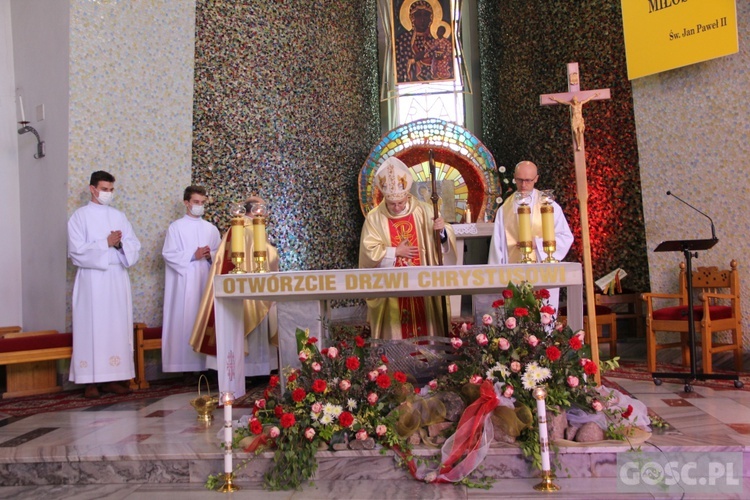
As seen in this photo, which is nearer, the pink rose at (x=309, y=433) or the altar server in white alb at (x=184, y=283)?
the pink rose at (x=309, y=433)

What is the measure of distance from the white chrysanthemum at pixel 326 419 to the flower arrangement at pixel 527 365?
77cm

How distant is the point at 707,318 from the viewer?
19.3 ft

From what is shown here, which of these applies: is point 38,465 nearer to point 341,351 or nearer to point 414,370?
point 341,351

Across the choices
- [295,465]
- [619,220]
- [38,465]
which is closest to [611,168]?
[619,220]

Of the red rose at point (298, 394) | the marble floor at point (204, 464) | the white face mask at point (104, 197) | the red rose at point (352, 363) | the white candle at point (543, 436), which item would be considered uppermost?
the white face mask at point (104, 197)

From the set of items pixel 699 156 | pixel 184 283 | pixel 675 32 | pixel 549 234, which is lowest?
pixel 184 283

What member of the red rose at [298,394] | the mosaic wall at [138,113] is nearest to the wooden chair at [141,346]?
the mosaic wall at [138,113]

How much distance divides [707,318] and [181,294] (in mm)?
4897

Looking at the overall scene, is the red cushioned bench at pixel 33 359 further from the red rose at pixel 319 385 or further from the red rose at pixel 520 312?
the red rose at pixel 520 312

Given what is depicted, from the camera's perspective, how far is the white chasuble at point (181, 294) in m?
6.75

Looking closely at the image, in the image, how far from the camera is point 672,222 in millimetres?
7297

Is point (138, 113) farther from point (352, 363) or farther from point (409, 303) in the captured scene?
point (352, 363)

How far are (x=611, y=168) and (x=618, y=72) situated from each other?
1.10m

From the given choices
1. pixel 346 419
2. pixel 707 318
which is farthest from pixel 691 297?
pixel 346 419
